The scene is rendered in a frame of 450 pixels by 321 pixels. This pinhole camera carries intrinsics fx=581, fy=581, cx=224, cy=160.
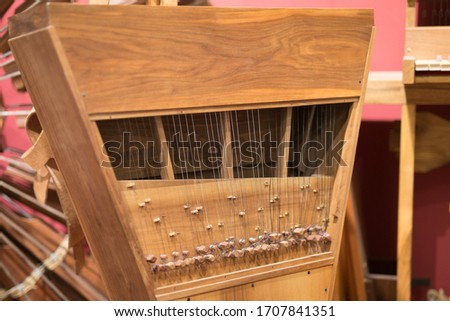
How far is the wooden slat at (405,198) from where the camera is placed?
1795 millimetres

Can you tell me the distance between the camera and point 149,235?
1.22m

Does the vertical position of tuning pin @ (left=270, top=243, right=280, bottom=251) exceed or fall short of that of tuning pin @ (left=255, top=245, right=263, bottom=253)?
it falls short

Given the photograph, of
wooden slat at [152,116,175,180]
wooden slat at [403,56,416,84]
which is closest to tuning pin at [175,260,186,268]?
wooden slat at [152,116,175,180]

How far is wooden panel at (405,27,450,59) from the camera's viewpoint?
5.36ft

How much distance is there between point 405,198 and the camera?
1.83 meters

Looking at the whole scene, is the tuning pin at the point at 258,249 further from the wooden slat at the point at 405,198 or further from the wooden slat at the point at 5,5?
the wooden slat at the point at 5,5

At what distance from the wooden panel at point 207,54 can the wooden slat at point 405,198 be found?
1.44 ft

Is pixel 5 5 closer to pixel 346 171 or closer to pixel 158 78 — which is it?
pixel 158 78

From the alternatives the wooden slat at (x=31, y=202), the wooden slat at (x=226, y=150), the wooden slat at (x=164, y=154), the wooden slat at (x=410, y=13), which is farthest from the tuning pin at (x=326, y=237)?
the wooden slat at (x=31, y=202)

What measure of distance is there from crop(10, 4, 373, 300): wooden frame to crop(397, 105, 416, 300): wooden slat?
42 cm

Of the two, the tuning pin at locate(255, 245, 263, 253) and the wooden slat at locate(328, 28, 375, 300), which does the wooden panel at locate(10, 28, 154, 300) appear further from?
the wooden slat at locate(328, 28, 375, 300)
